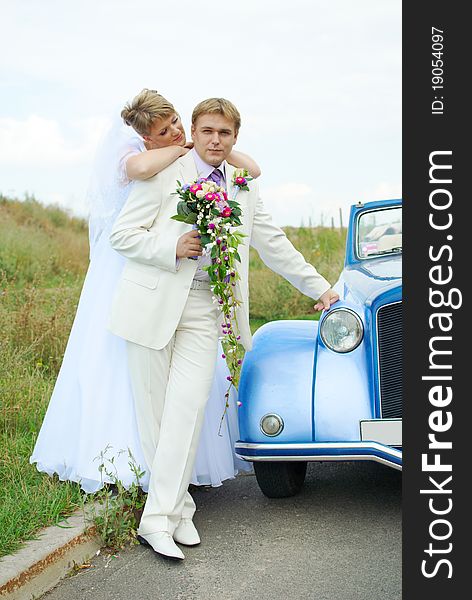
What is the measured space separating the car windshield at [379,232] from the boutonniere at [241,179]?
1531mm

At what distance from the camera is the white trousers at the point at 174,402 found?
175 inches

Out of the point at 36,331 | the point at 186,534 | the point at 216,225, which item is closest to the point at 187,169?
the point at 216,225

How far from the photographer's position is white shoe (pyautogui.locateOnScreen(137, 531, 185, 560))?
4282 mm

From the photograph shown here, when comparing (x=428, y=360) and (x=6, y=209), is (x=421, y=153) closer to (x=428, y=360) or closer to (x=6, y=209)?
(x=428, y=360)

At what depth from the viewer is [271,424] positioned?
182 inches

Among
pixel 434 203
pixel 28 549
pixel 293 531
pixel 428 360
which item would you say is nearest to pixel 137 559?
pixel 28 549

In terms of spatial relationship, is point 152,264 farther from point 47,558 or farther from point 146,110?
point 47,558

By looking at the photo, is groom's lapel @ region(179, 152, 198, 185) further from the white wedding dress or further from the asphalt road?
the asphalt road

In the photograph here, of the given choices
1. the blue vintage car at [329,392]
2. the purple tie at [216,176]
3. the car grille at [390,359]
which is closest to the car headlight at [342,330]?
the blue vintage car at [329,392]

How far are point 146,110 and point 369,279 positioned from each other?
5.29ft

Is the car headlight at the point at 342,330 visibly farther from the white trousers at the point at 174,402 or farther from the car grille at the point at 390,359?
the white trousers at the point at 174,402

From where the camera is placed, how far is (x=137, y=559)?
434 centimetres

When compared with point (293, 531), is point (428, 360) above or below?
above

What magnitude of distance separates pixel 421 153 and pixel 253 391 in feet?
5.28
